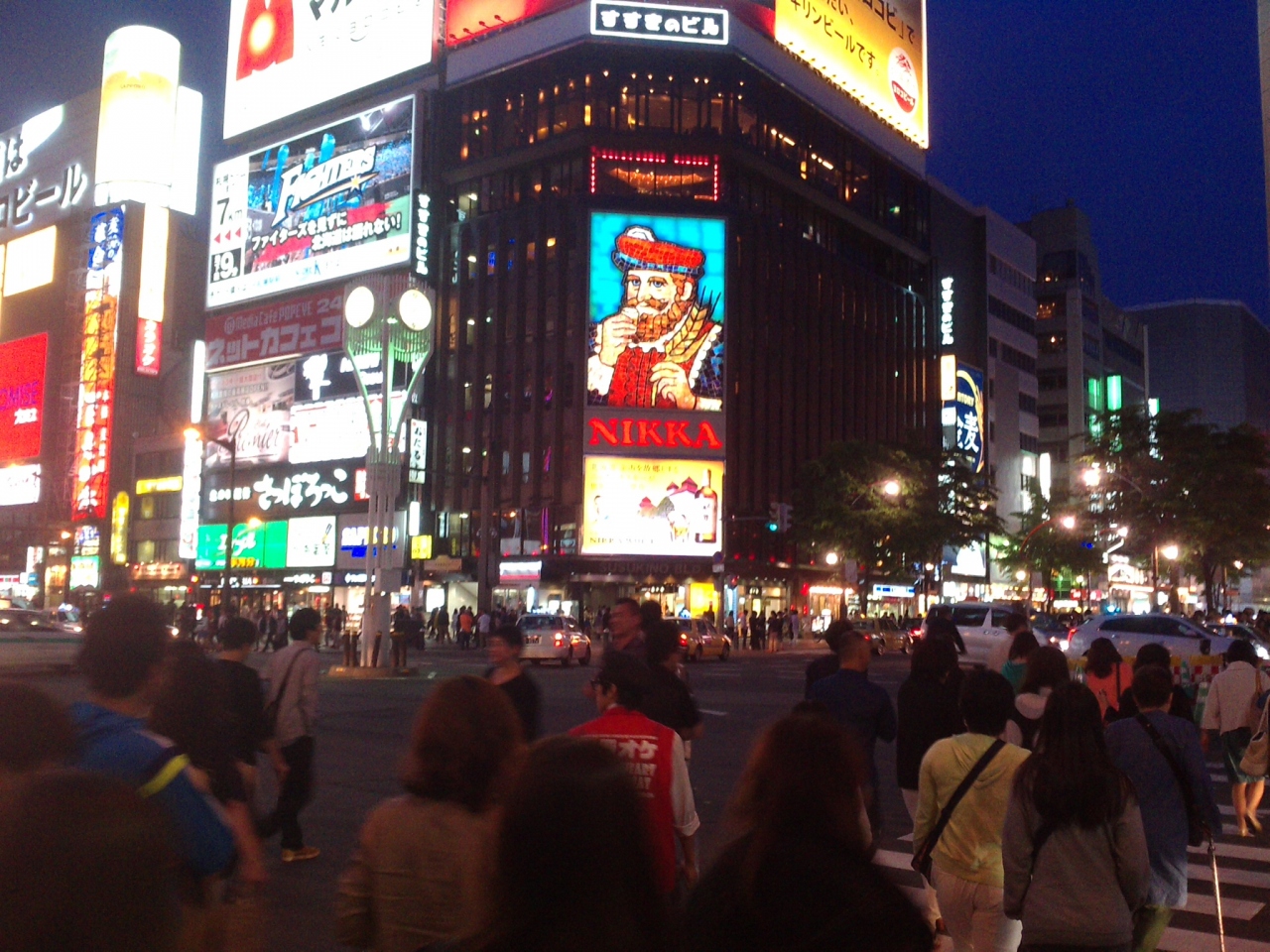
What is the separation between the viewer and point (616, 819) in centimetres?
235

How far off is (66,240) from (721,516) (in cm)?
5509

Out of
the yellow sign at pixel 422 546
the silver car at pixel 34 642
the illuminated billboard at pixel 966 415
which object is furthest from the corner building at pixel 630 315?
the silver car at pixel 34 642

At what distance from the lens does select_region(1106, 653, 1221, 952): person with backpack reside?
18.5 feet

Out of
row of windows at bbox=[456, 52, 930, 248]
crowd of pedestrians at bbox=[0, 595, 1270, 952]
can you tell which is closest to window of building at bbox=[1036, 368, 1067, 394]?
row of windows at bbox=[456, 52, 930, 248]

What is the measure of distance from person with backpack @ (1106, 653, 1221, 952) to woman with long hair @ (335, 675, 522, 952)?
351 centimetres

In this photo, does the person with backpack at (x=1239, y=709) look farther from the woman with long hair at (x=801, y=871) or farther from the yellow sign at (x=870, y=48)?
the yellow sign at (x=870, y=48)

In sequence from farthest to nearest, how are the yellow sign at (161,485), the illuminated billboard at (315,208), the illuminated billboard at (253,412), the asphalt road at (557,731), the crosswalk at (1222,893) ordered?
the yellow sign at (161,485) → the illuminated billboard at (253,412) → the illuminated billboard at (315,208) → the asphalt road at (557,731) → the crosswalk at (1222,893)

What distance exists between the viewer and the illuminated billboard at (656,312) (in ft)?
201

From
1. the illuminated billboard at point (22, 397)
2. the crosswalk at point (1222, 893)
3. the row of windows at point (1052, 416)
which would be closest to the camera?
the crosswalk at point (1222, 893)

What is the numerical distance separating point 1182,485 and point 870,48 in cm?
4214

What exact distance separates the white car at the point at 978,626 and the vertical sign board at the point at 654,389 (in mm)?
24981

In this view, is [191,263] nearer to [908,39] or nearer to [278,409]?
[278,409]

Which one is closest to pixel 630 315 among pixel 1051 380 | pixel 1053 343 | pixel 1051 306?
pixel 1051 380

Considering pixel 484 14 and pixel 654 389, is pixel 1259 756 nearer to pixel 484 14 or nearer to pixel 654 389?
pixel 654 389
